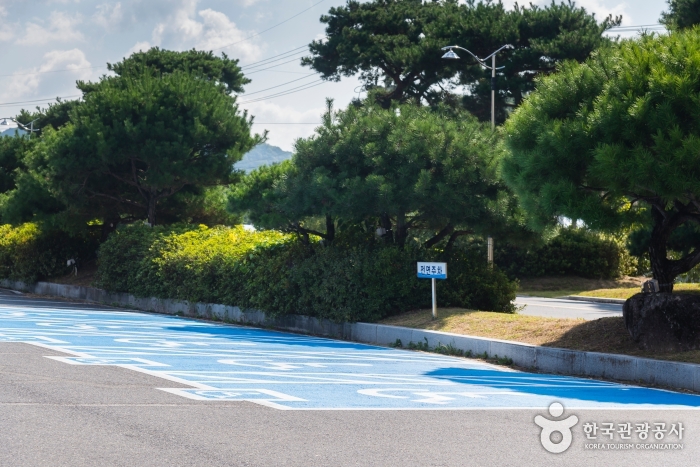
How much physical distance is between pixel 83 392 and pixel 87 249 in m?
26.5

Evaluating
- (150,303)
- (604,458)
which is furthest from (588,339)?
(150,303)

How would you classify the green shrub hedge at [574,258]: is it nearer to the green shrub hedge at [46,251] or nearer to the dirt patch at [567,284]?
the dirt patch at [567,284]

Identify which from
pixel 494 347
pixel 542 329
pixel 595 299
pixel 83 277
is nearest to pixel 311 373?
pixel 494 347

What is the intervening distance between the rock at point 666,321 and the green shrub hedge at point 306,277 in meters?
5.74

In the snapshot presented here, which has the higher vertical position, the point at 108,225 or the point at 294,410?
the point at 108,225

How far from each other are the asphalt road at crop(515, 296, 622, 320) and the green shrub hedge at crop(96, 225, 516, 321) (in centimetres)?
364

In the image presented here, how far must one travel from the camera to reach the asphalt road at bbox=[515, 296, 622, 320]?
23.9 metres

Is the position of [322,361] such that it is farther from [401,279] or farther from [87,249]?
[87,249]

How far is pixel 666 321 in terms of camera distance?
12.9 meters

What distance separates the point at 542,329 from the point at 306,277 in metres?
6.38

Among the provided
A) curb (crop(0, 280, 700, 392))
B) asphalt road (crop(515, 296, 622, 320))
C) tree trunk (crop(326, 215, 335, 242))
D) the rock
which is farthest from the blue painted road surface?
asphalt road (crop(515, 296, 622, 320))

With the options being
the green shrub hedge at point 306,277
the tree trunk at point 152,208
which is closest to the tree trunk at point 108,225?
the tree trunk at point 152,208
